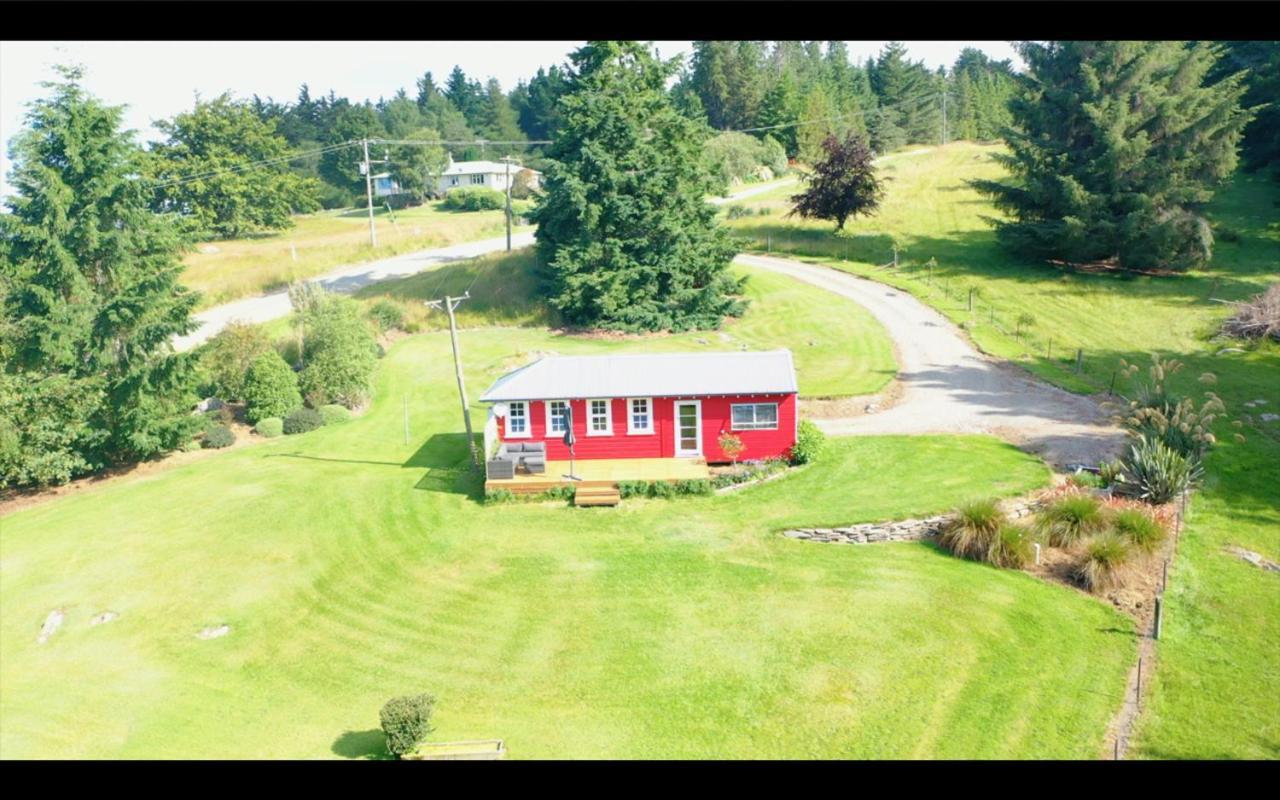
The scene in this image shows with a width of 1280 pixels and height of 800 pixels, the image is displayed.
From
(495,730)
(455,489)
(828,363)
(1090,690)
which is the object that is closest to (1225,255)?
(828,363)

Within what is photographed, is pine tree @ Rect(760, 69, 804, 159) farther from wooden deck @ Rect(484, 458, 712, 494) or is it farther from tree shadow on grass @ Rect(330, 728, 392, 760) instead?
tree shadow on grass @ Rect(330, 728, 392, 760)

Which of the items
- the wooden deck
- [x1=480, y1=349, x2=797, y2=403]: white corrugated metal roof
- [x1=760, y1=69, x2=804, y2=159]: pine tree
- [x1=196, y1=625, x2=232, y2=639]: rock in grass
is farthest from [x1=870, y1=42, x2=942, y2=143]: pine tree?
[x1=196, y1=625, x2=232, y2=639]: rock in grass

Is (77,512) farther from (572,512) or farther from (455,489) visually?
(572,512)

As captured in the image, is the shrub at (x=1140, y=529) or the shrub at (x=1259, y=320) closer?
the shrub at (x=1140, y=529)

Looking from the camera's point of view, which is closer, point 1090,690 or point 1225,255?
point 1090,690

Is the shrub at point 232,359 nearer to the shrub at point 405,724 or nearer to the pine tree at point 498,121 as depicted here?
the shrub at point 405,724

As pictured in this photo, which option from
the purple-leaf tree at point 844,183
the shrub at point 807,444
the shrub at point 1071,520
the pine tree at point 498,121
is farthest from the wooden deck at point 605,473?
the pine tree at point 498,121
